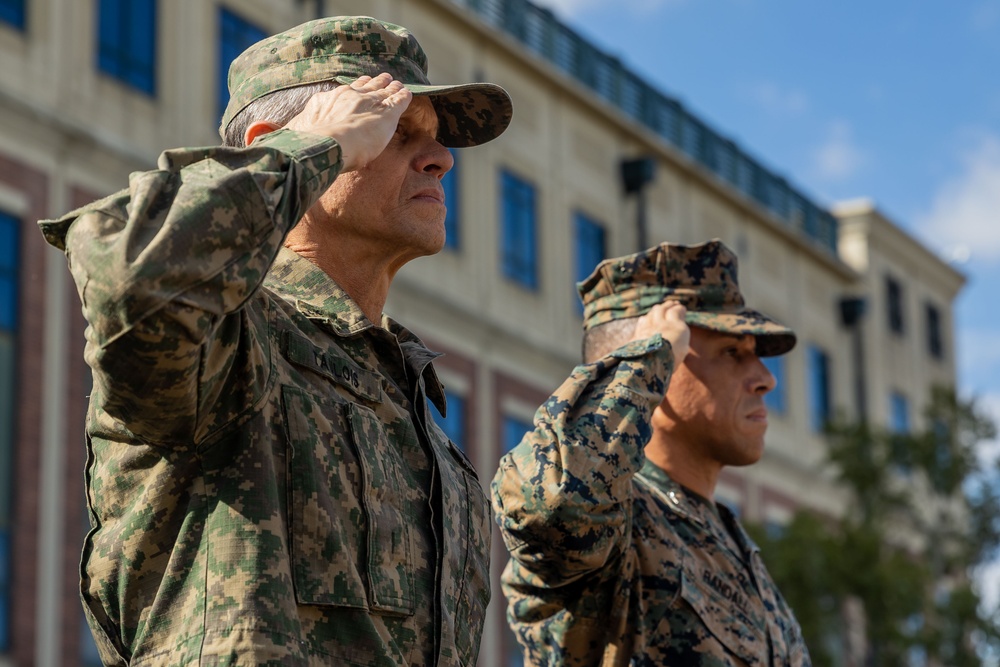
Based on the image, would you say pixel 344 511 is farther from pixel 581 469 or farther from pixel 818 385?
pixel 818 385

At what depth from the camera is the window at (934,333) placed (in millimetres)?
38469

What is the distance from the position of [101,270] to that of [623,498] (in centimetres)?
217

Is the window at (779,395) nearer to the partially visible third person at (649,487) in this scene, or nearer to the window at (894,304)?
the window at (894,304)

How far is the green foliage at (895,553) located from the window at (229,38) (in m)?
7.37

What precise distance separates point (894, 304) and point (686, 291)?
31599 mm

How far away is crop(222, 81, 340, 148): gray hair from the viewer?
4082 mm

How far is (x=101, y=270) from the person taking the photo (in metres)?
3.05

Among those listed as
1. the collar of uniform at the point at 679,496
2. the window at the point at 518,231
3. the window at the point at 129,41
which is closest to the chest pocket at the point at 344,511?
the collar of uniform at the point at 679,496

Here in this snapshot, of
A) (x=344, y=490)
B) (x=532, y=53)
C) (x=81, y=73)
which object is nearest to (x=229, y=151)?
(x=344, y=490)

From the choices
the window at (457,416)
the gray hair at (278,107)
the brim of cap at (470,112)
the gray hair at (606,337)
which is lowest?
the gray hair at (278,107)

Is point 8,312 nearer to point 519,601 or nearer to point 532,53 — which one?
point 532,53

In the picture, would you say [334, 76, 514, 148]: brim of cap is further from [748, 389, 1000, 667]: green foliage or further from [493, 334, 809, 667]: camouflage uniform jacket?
[748, 389, 1000, 667]: green foliage

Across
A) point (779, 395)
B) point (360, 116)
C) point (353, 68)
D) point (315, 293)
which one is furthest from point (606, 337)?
point (779, 395)

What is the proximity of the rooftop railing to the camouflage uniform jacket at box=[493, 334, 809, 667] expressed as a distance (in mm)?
19451
